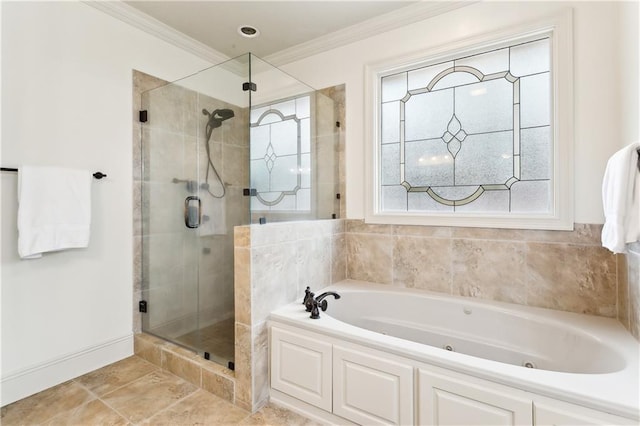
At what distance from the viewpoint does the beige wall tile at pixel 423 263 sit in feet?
7.54

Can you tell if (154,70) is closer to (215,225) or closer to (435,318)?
(215,225)

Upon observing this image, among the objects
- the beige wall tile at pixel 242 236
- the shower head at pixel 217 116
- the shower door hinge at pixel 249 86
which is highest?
the shower door hinge at pixel 249 86

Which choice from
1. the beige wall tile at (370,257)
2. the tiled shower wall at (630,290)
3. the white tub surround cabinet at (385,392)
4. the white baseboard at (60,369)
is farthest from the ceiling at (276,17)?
the white baseboard at (60,369)

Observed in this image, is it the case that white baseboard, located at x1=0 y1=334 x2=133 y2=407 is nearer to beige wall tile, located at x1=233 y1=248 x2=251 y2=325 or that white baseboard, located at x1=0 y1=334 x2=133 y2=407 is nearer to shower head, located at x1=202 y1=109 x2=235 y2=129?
beige wall tile, located at x1=233 y1=248 x2=251 y2=325

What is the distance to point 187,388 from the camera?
200cm

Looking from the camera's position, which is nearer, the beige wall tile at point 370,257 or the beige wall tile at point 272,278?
the beige wall tile at point 272,278

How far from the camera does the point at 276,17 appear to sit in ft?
8.00

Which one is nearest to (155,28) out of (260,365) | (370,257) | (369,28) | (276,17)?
(276,17)

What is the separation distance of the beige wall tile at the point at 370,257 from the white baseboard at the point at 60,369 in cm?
185

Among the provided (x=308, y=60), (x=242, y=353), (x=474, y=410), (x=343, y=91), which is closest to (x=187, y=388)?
(x=242, y=353)

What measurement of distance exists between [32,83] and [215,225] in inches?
54.1

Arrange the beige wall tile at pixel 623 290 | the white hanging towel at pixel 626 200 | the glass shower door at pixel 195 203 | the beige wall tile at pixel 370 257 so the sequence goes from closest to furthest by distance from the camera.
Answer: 1. the white hanging towel at pixel 626 200
2. the beige wall tile at pixel 623 290
3. the glass shower door at pixel 195 203
4. the beige wall tile at pixel 370 257

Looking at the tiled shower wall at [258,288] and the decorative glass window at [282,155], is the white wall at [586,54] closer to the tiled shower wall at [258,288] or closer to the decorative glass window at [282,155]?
the decorative glass window at [282,155]

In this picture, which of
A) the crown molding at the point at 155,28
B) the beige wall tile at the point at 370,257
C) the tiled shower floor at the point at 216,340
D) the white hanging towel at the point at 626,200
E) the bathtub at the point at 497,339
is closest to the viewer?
the bathtub at the point at 497,339
